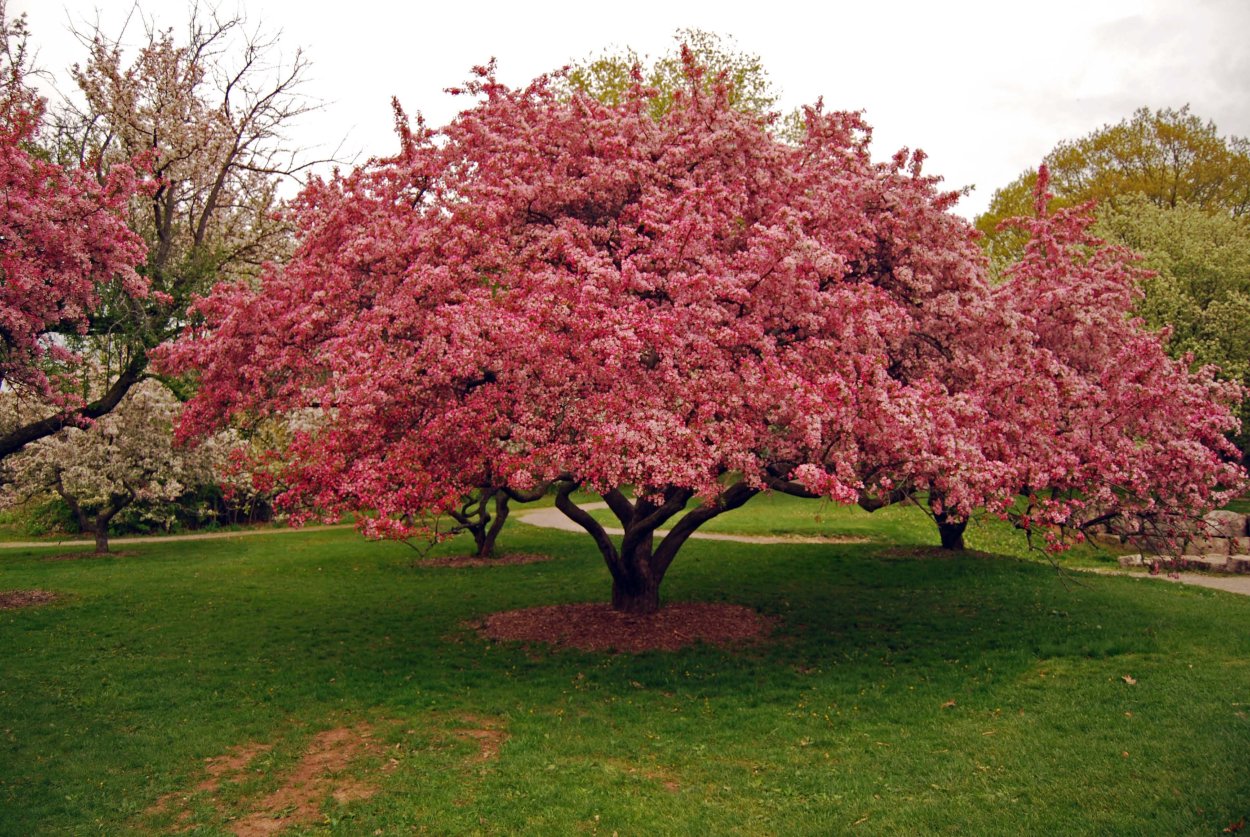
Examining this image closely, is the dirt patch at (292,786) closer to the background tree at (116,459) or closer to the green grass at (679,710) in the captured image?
the green grass at (679,710)

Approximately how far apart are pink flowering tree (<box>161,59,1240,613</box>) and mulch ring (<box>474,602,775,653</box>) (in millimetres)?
2252

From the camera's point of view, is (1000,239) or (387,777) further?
(1000,239)

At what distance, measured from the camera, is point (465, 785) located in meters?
9.16

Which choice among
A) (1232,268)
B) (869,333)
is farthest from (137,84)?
(1232,268)

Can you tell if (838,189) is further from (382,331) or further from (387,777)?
(387,777)

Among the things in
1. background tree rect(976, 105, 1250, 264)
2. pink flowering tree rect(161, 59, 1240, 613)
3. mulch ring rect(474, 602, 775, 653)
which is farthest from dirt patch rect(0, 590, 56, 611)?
background tree rect(976, 105, 1250, 264)

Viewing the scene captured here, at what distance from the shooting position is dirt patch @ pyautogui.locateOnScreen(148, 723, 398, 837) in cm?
843

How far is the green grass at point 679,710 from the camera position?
27.7 ft

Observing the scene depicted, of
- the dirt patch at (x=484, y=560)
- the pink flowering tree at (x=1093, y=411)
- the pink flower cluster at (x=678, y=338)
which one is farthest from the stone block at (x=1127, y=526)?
the dirt patch at (x=484, y=560)

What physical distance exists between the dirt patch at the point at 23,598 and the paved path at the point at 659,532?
14504 millimetres

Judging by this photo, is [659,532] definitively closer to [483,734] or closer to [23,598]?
[23,598]

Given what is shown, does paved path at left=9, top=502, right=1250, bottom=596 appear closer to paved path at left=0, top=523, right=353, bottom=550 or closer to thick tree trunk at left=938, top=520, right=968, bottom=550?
paved path at left=0, top=523, right=353, bottom=550

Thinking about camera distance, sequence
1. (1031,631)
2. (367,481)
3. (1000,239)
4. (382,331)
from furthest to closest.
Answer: (1000,239)
(1031,631)
(382,331)
(367,481)

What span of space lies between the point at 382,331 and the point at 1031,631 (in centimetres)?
1307
